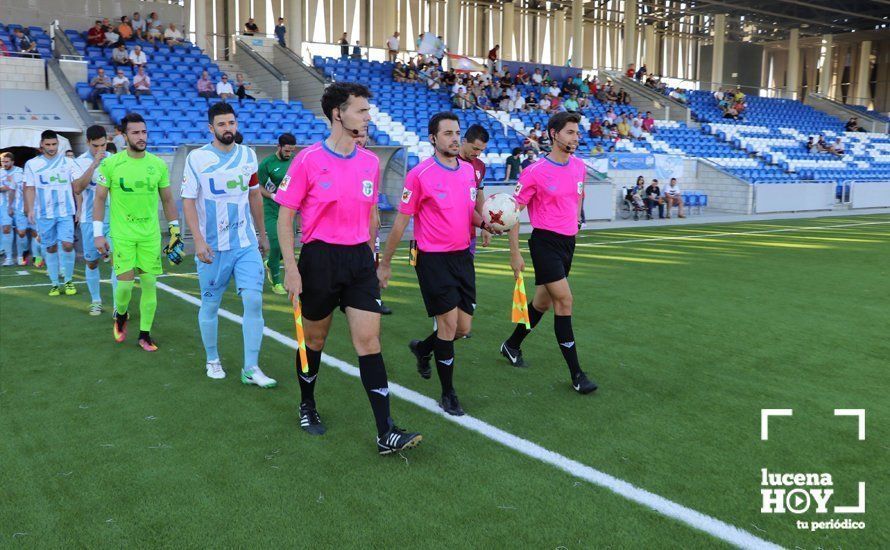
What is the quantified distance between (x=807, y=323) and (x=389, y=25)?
102 feet

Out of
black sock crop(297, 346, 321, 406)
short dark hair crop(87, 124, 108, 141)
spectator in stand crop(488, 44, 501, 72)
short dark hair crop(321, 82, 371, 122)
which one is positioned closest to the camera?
short dark hair crop(321, 82, 371, 122)

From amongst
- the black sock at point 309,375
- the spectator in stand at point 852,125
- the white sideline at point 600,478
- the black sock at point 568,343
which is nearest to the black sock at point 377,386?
the black sock at point 309,375

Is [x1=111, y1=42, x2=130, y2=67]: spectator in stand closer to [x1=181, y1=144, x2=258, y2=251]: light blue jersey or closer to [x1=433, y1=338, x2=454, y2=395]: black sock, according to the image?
[x1=181, y1=144, x2=258, y2=251]: light blue jersey

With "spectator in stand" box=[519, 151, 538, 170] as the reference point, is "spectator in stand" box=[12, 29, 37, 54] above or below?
above

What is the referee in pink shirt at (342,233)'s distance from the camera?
416cm

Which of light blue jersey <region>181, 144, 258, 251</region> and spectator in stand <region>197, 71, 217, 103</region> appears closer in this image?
light blue jersey <region>181, 144, 258, 251</region>

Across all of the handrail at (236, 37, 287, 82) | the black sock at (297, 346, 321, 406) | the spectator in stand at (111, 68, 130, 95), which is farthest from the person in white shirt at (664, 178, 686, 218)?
the black sock at (297, 346, 321, 406)

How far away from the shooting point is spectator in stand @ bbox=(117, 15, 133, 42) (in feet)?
71.9

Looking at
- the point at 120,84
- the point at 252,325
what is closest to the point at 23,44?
the point at 120,84

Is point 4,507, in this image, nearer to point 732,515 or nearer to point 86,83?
point 732,515

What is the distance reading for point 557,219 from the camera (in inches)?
221

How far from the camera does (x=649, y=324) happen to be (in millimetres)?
7844

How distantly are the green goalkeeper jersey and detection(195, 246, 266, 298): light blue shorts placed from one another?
129 cm

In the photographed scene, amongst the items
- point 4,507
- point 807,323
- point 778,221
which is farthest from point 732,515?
point 778,221
